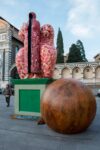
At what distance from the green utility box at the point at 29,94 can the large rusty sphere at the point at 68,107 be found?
8.33 feet

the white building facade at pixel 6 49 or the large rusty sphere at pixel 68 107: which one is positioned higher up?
the white building facade at pixel 6 49

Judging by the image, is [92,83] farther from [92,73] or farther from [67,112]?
[67,112]

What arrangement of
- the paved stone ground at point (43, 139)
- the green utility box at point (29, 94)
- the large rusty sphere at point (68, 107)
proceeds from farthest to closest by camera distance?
the green utility box at point (29, 94)
the large rusty sphere at point (68, 107)
the paved stone ground at point (43, 139)

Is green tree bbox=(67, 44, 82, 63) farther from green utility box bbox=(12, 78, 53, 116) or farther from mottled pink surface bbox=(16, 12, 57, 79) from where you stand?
green utility box bbox=(12, 78, 53, 116)

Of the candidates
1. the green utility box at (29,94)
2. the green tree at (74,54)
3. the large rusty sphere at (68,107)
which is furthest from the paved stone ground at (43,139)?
the green tree at (74,54)

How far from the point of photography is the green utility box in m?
9.92

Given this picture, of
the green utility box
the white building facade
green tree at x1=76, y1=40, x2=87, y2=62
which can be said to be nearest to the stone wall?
the white building facade

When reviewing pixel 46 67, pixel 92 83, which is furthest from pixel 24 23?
→ pixel 92 83

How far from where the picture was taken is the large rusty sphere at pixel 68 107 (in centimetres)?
693

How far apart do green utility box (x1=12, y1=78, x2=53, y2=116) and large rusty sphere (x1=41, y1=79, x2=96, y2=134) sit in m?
2.54

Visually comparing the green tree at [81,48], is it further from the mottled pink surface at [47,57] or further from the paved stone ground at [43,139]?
the paved stone ground at [43,139]

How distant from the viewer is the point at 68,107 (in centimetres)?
694

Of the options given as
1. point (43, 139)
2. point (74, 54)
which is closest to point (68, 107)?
point (43, 139)

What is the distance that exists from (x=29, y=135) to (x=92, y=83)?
40933 mm
